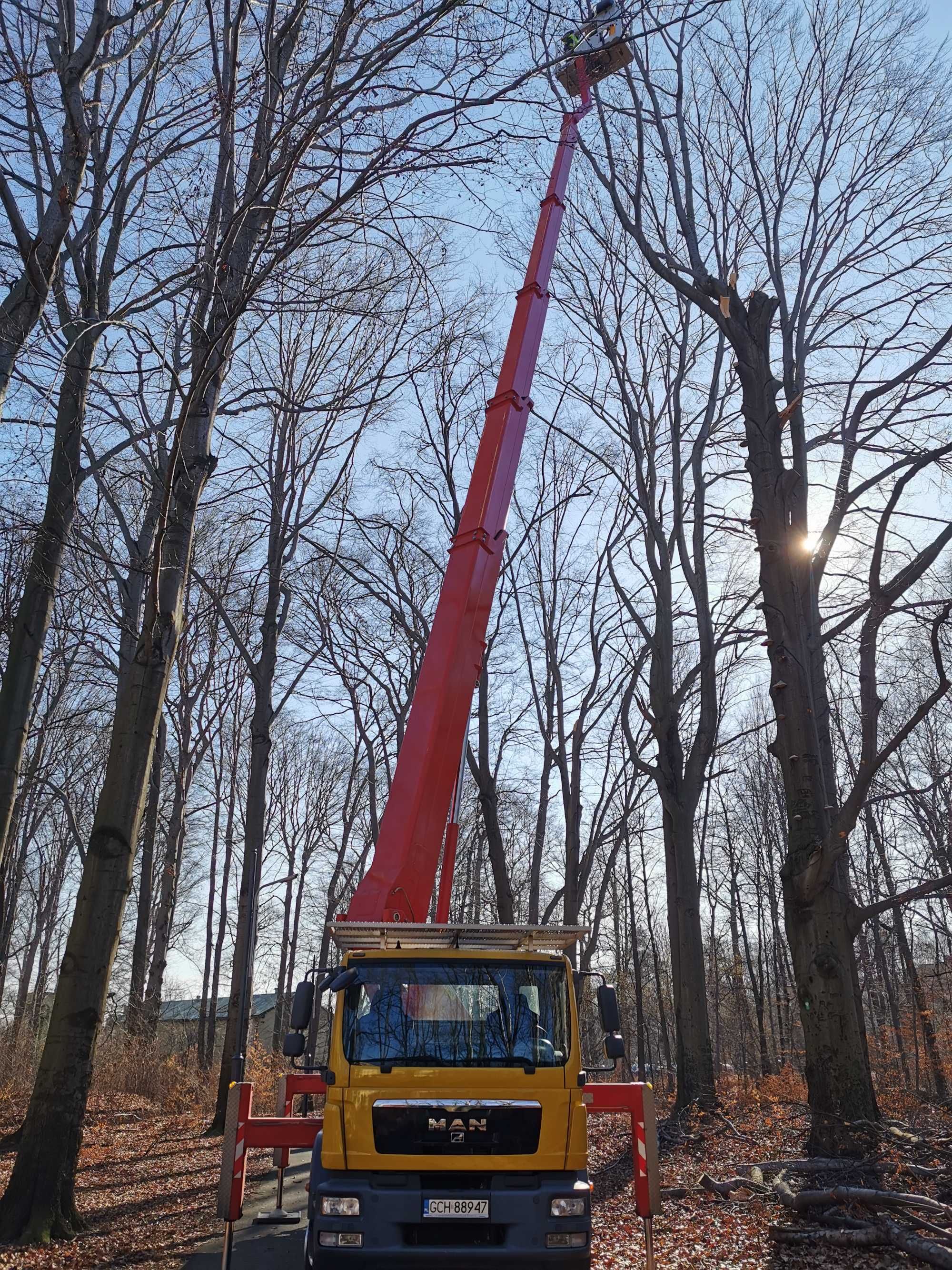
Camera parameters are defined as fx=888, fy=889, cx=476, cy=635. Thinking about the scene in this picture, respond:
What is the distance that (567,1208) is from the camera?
5.29 meters

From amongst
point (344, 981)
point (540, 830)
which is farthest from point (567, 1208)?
point (540, 830)

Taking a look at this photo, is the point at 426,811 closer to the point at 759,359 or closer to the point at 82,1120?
the point at 82,1120

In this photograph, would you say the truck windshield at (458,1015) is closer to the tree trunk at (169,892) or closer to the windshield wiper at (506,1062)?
the windshield wiper at (506,1062)

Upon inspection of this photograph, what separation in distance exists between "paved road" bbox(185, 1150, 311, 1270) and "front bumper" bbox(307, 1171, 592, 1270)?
2.45 metres

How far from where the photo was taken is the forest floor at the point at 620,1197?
6805 millimetres

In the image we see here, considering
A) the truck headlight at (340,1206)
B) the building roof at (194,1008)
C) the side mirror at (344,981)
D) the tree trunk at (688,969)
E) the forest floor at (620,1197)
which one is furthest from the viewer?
the building roof at (194,1008)

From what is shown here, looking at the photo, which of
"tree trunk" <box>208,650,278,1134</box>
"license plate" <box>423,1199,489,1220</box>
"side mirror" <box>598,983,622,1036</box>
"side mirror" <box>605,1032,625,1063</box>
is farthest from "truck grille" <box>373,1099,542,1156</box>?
"tree trunk" <box>208,650,278,1134</box>

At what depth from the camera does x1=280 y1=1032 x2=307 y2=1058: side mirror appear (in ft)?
20.3

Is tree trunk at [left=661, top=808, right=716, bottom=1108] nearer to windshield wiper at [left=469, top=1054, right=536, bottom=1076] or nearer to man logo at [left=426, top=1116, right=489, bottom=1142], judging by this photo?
windshield wiper at [left=469, top=1054, right=536, bottom=1076]

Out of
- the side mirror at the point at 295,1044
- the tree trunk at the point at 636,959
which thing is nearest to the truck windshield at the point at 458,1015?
the side mirror at the point at 295,1044

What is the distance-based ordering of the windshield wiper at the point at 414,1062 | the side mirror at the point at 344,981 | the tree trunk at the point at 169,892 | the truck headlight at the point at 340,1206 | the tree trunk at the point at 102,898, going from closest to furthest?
the truck headlight at the point at 340,1206 → the windshield wiper at the point at 414,1062 → the side mirror at the point at 344,981 → the tree trunk at the point at 102,898 → the tree trunk at the point at 169,892

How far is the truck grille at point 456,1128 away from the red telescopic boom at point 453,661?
1.47 m

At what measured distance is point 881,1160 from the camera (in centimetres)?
788

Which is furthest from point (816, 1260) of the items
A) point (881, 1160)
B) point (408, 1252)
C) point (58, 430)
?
point (58, 430)
